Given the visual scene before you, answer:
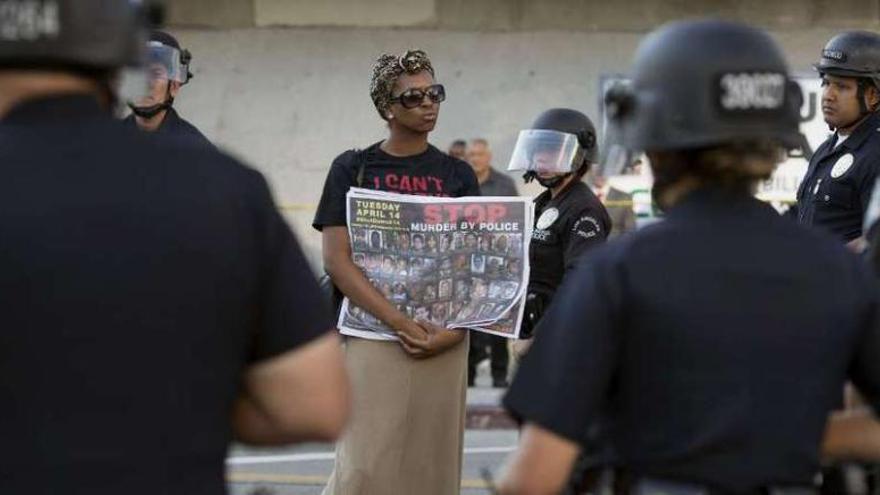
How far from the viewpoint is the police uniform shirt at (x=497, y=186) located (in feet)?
46.7

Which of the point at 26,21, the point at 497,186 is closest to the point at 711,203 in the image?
the point at 26,21

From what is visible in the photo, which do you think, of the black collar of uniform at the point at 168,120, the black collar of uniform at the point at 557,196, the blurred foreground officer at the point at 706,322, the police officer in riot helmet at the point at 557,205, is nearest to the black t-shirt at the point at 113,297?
the blurred foreground officer at the point at 706,322

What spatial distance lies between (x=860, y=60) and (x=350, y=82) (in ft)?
36.7

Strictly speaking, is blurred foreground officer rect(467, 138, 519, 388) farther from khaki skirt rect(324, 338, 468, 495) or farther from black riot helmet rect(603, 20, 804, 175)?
black riot helmet rect(603, 20, 804, 175)

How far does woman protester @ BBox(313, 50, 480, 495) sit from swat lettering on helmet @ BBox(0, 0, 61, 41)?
3.55m

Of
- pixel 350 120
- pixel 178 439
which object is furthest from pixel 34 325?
pixel 350 120

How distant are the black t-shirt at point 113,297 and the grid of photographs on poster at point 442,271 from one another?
3.46m

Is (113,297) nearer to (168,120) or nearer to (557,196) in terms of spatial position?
(168,120)

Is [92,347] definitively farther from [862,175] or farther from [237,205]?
[862,175]

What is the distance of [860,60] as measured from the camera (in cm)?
716

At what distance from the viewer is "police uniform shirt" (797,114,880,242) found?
6926 mm

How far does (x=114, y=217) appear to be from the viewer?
2.63 m

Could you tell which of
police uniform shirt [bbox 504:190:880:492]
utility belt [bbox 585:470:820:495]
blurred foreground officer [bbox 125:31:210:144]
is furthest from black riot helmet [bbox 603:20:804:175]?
blurred foreground officer [bbox 125:31:210:144]

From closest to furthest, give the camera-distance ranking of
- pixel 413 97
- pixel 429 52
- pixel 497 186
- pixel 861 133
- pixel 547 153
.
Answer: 1. pixel 413 97
2. pixel 861 133
3. pixel 547 153
4. pixel 497 186
5. pixel 429 52
